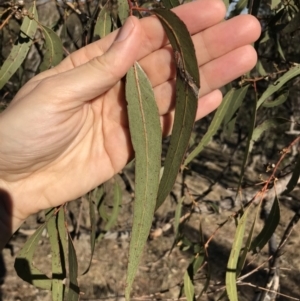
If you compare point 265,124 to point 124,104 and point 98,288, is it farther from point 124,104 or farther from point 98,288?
point 98,288

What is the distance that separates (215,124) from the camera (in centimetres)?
162

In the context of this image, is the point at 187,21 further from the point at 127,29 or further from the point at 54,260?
the point at 54,260

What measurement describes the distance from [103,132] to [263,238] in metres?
0.52

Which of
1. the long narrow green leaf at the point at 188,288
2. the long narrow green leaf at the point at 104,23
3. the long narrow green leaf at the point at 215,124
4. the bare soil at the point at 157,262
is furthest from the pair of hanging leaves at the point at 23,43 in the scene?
the bare soil at the point at 157,262

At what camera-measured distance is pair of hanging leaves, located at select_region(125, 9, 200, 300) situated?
3.01 ft

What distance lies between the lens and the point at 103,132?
4.50 feet

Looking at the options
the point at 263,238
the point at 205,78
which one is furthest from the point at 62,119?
the point at 263,238

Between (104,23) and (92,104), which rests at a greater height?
(104,23)

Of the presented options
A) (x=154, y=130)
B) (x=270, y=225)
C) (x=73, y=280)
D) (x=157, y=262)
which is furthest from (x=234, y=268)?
(x=157, y=262)

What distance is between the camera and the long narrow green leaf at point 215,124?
1.59m

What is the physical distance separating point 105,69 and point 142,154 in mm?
179

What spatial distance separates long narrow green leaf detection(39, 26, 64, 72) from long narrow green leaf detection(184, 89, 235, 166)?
0.48 m

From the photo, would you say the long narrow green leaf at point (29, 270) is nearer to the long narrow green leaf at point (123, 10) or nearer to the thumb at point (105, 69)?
the thumb at point (105, 69)

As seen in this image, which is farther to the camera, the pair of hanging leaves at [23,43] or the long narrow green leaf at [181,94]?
the pair of hanging leaves at [23,43]
